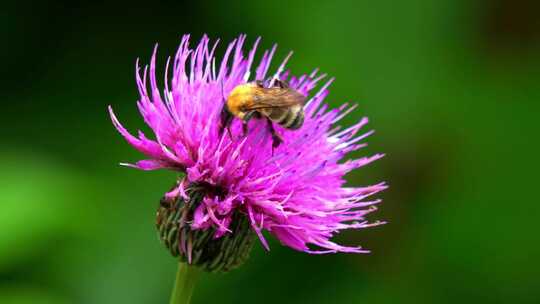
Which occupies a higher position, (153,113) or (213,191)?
(153,113)

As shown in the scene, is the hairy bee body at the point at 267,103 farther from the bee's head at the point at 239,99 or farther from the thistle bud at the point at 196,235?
the thistle bud at the point at 196,235

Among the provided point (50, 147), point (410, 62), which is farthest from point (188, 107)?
point (410, 62)

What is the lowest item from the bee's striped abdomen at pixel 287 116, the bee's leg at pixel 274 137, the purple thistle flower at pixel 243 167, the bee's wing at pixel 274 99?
the purple thistle flower at pixel 243 167

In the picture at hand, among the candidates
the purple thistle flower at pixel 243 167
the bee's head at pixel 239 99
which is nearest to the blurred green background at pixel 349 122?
the purple thistle flower at pixel 243 167

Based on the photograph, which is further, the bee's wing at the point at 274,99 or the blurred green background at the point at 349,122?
the blurred green background at the point at 349,122

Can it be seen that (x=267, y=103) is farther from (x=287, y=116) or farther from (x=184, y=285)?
(x=184, y=285)

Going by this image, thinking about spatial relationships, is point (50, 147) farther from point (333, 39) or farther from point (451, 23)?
point (451, 23)

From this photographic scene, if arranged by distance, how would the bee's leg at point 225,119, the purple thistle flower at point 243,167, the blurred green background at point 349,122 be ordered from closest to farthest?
1. the purple thistle flower at point 243,167
2. the bee's leg at point 225,119
3. the blurred green background at point 349,122

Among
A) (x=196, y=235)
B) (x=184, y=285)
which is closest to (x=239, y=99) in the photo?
(x=196, y=235)
